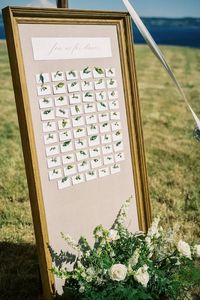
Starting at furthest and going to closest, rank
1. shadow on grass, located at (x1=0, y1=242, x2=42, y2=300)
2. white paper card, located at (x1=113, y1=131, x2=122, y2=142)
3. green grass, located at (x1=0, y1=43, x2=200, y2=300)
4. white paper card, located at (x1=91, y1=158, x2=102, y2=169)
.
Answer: green grass, located at (x1=0, y1=43, x2=200, y2=300) < shadow on grass, located at (x1=0, y1=242, x2=42, y2=300) < white paper card, located at (x1=113, y1=131, x2=122, y2=142) < white paper card, located at (x1=91, y1=158, x2=102, y2=169)

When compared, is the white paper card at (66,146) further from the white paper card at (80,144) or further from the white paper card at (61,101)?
the white paper card at (61,101)

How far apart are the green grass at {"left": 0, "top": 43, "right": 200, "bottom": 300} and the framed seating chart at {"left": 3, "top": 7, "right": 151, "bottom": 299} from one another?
55cm

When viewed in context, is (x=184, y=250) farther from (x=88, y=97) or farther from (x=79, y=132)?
(x=88, y=97)

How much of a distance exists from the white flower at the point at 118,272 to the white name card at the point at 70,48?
1.07 meters

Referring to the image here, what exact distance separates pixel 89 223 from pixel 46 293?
43cm

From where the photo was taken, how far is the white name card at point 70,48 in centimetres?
223

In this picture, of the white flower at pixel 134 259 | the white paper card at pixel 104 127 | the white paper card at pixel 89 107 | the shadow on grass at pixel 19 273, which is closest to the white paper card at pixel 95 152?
the white paper card at pixel 104 127

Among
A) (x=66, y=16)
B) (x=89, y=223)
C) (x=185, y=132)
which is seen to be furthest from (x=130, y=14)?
(x=185, y=132)

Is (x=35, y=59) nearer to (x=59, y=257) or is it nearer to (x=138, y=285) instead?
(x=59, y=257)

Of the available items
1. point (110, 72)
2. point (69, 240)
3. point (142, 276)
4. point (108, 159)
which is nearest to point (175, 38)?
point (110, 72)

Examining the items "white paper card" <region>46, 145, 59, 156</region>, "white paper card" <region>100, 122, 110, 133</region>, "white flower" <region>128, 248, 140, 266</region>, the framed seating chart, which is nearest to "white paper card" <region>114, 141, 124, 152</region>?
the framed seating chart

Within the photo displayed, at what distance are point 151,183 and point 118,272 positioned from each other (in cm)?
237

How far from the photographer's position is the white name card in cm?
223

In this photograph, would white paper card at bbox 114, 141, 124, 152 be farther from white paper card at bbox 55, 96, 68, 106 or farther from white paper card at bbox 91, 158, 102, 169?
white paper card at bbox 55, 96, 68, 106
